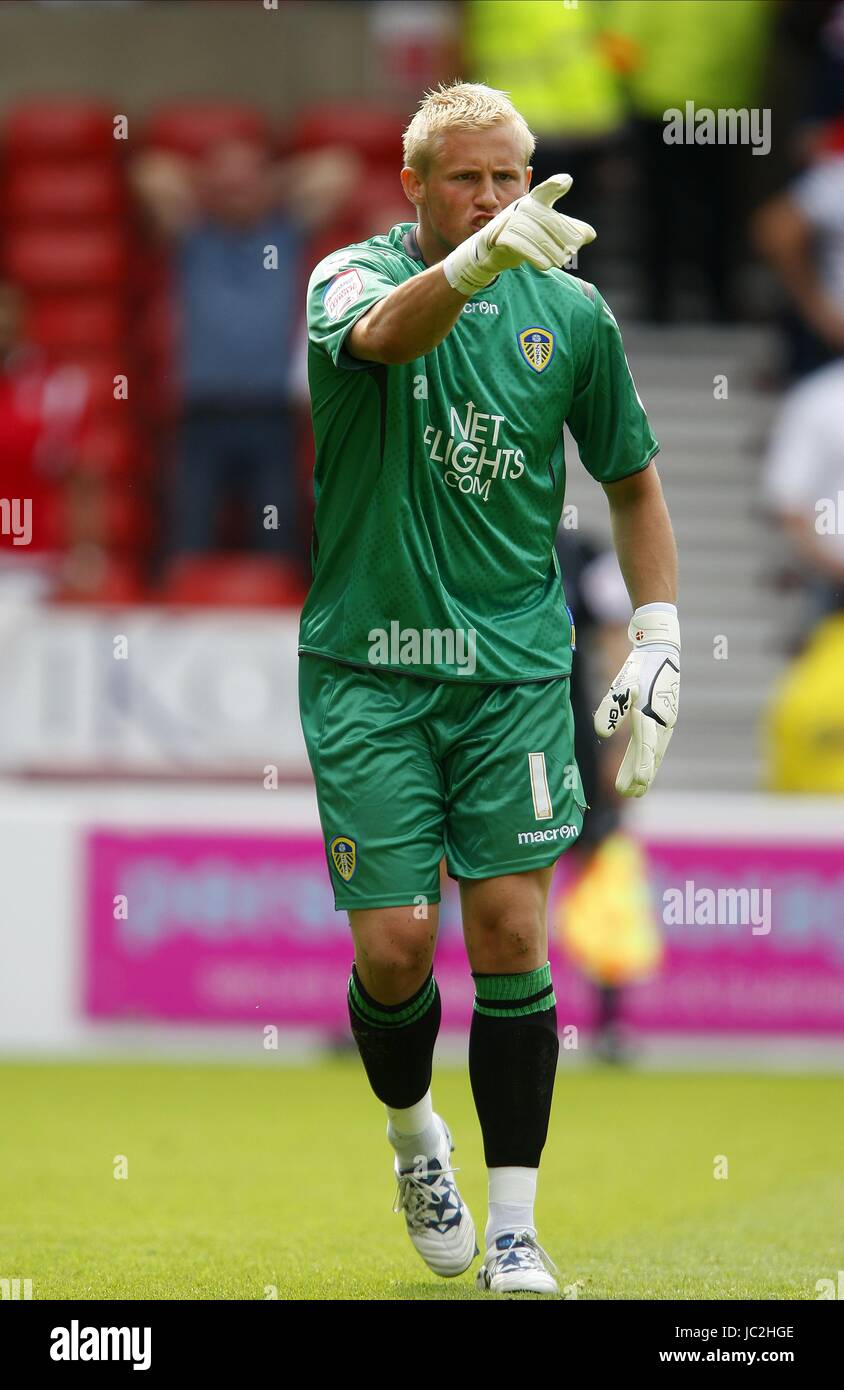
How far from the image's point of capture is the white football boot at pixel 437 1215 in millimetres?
5016

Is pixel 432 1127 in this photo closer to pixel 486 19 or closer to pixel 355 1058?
pixel 355 1058

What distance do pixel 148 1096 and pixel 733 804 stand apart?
3.19 metres

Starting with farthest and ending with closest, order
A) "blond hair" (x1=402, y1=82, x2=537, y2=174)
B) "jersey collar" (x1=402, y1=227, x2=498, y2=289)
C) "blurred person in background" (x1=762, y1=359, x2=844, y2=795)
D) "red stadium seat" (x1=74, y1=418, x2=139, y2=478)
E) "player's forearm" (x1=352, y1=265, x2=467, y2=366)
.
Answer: "red stadium seat" (x1=74, y1=418, x2=139, y2=478)
"blurred person in background" (x1=762, y1=359, x2=844, y2=795)
"jersey collar" (x1=402, y1=227, x2=498, y2=289)
"blond hair" (x1=402, y1=82, x2=537, y2=174)
"player's forearm" (x1=352, y1=265, x2=467, y2=366)

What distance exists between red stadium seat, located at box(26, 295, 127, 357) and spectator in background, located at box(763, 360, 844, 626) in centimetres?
493

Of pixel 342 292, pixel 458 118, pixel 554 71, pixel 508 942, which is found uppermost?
pixel 554 71

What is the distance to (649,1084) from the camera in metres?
9.64

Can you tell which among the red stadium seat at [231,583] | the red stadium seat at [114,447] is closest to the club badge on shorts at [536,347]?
the red stadium seat at [231,583]

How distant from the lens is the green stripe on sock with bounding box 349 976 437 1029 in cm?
503

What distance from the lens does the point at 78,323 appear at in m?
15.6

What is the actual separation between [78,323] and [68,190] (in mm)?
1040

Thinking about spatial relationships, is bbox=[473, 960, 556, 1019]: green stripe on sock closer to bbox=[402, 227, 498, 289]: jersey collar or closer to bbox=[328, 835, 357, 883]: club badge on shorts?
bbox=[328, 835, 357, 883]: club badge on shorts

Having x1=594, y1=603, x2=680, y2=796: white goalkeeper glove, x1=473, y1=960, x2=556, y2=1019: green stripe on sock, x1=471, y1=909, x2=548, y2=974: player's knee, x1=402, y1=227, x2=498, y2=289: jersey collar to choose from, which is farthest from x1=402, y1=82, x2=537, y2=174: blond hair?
x1=473, y1=960, x2=556, y2=1019: green stripe on sock

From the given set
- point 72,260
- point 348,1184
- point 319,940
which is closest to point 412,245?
point 348,1184

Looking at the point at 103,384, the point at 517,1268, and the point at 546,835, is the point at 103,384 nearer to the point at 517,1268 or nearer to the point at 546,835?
the point at 546,835
